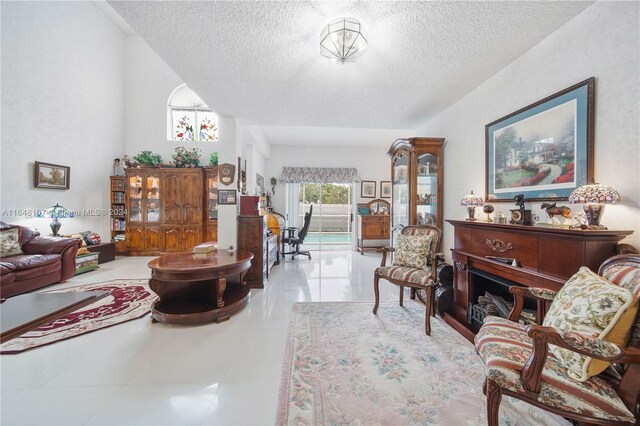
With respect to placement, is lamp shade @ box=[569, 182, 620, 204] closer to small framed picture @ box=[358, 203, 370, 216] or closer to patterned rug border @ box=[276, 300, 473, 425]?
patterned rug border @ box=[276, 300, 473, 425]

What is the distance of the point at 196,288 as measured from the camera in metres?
2.82

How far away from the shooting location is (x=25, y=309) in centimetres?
118

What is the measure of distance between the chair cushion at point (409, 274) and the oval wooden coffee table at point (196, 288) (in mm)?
1607

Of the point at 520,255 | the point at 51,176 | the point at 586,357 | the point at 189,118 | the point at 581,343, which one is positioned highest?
the point at 189,118

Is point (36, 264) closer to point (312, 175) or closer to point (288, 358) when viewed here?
point (288, 358)

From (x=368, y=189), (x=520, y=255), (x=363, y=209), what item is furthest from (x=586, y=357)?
(x=368, y=189)

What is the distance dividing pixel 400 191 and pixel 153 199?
216 inches

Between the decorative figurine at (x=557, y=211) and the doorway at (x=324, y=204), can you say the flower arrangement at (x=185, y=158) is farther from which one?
the decorative figurine at (x=557, y=211)

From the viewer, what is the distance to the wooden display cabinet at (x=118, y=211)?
5410mm

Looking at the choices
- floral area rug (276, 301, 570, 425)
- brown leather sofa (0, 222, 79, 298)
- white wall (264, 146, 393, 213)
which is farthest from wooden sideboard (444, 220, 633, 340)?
brown leather sofa (0, 222, 79, 298)

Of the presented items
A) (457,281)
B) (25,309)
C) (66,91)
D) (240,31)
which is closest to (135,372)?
(25,309)

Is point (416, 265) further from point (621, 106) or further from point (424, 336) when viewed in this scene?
point (621, 106)

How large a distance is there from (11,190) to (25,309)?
164 inches

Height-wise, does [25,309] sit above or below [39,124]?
below
